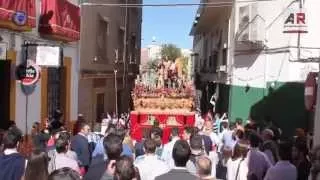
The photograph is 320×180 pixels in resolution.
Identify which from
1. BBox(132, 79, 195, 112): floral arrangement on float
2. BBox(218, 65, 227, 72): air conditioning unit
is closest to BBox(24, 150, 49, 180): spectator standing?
BBox(132, 79, 195, 112): floral arrangement on float

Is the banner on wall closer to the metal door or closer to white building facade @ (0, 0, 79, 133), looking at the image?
A: white building facade @ (0, 0, 79, 133)

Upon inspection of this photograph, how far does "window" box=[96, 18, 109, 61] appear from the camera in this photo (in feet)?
74.3

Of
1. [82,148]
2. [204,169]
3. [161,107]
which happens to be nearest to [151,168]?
[204,169]

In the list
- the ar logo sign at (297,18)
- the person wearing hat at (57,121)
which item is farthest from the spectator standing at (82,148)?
the ar logo sign at (297,18)

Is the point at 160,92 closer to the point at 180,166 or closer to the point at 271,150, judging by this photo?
the point at 271,150

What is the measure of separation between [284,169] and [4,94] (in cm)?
734

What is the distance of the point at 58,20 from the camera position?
49.0 ft

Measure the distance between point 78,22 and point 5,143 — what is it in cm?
1113

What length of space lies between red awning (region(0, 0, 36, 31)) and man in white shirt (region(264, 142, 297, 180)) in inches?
237

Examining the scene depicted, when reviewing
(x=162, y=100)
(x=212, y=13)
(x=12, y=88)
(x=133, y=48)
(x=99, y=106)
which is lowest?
(x=99, y=106)

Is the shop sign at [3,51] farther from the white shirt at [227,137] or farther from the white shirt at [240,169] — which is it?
the white shirt at [240,169]

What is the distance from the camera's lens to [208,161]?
5.44 m

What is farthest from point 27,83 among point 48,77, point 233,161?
point 233,161

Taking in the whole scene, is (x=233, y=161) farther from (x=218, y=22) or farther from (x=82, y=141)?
(x=218, y=22)
